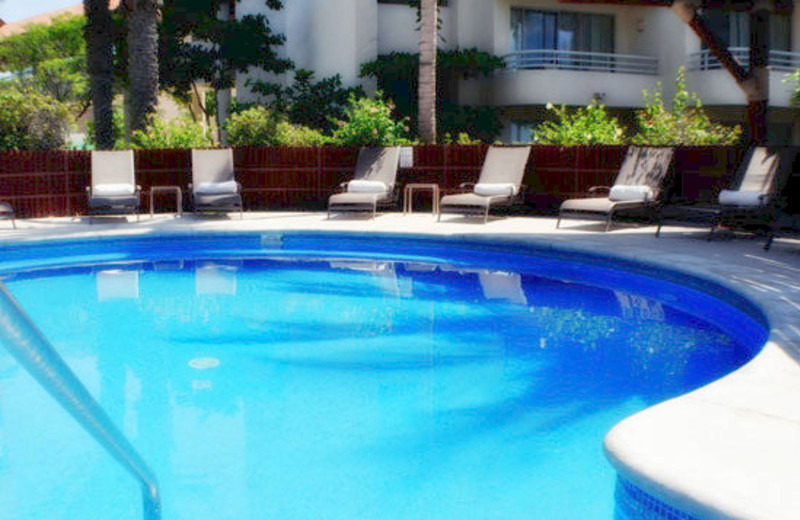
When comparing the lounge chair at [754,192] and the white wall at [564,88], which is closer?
the lounge chair at [754,192]

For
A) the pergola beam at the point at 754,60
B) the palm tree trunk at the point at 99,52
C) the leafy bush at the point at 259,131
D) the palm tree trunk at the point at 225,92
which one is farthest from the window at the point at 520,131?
the palm tree trunk at the point at 99,52

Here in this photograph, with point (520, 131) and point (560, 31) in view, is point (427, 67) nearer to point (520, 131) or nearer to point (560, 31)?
point (520, 131)

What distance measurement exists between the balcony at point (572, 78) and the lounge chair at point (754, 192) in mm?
11253

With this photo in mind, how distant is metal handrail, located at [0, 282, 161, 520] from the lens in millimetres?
1265

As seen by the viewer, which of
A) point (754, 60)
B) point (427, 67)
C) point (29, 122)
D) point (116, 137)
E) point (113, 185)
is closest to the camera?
point (113, 185)

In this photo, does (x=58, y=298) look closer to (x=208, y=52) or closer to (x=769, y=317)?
(x=769, y=317)

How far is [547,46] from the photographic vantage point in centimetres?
2377

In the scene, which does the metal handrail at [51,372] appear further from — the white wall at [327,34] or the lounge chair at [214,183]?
the white wall at [327,34]

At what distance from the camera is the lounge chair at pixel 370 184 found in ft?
44.6

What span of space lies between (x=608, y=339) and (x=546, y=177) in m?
7.13

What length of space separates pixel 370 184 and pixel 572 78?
10582mm

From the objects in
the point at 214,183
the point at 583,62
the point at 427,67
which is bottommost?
the point at 214,183

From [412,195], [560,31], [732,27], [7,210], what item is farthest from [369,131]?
[732,27]

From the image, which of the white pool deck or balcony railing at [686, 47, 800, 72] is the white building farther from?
the white pool deck
